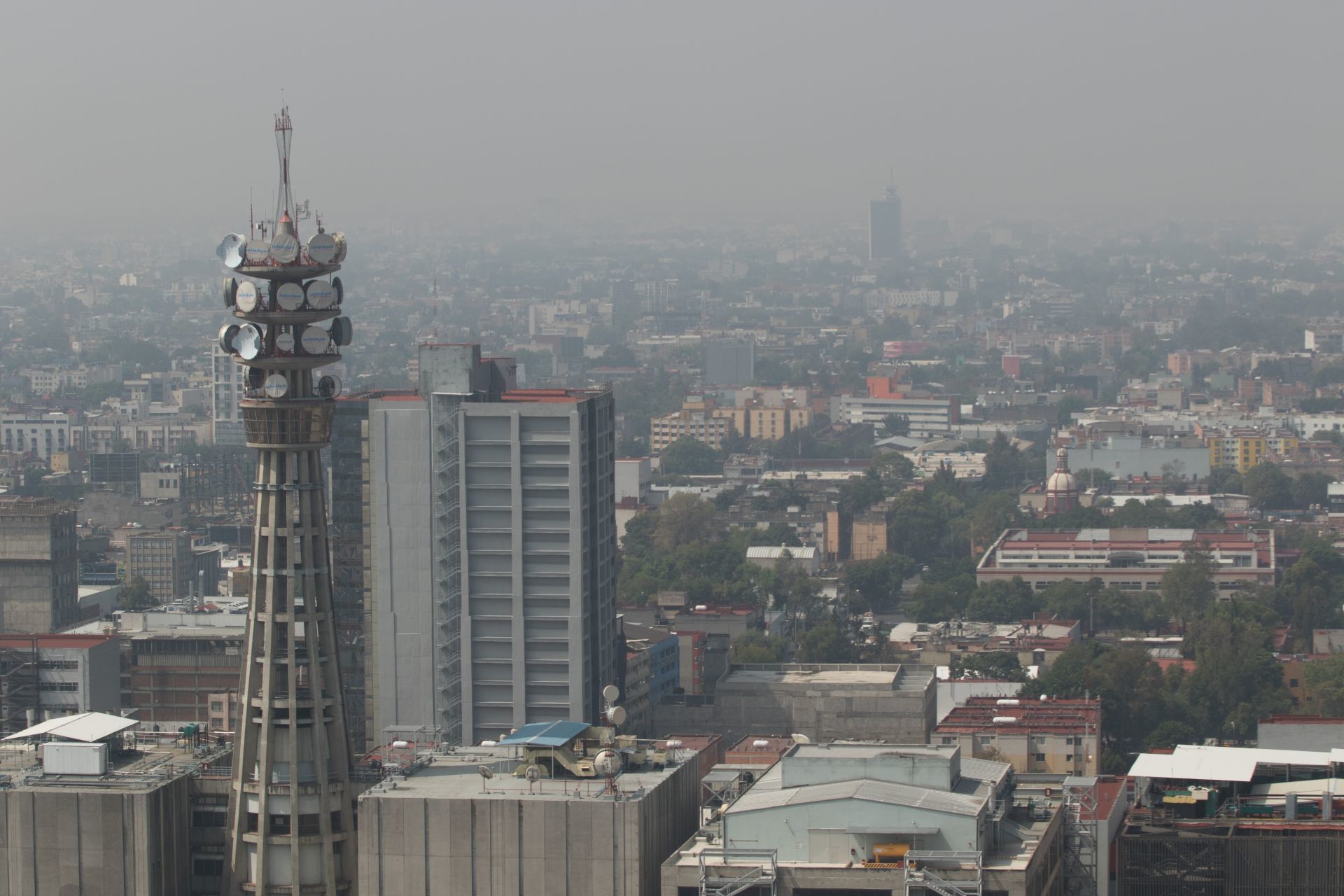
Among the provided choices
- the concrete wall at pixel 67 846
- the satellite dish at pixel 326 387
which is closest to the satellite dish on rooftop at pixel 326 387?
the satellite dish at pixel 326 387

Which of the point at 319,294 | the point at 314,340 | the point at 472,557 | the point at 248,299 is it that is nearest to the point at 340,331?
the point at 314,340

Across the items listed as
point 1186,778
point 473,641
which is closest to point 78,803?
point 1186,778

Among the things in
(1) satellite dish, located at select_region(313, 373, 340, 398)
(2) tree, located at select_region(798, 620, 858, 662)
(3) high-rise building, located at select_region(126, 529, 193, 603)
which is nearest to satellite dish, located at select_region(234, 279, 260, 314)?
(1) satellite dish, located at select_region(313, 373, 340, 398)

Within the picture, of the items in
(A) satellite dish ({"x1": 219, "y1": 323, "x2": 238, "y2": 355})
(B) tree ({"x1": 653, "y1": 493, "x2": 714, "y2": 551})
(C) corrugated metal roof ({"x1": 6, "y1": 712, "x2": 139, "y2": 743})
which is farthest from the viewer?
(B) tree ({"x1": 653, "y1": 493, "x2": 714, "y2": 551})

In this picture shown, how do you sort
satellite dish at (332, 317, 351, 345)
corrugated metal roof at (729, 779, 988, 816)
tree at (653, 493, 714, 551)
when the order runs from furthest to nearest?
tree at (653, 493, 714, 551)
satellite dish at (332, 317, 351, 345)
corrugated metal roof at (729, 779, 988, 816)

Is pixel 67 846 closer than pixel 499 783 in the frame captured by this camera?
No

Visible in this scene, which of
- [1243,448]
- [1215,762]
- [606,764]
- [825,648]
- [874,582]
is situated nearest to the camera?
[606,764]

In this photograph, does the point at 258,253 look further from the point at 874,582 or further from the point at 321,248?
the point at 874,582

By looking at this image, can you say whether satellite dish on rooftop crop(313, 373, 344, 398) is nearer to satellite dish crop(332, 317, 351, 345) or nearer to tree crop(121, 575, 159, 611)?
satellite dish crop(332, 317, 351, 345)
